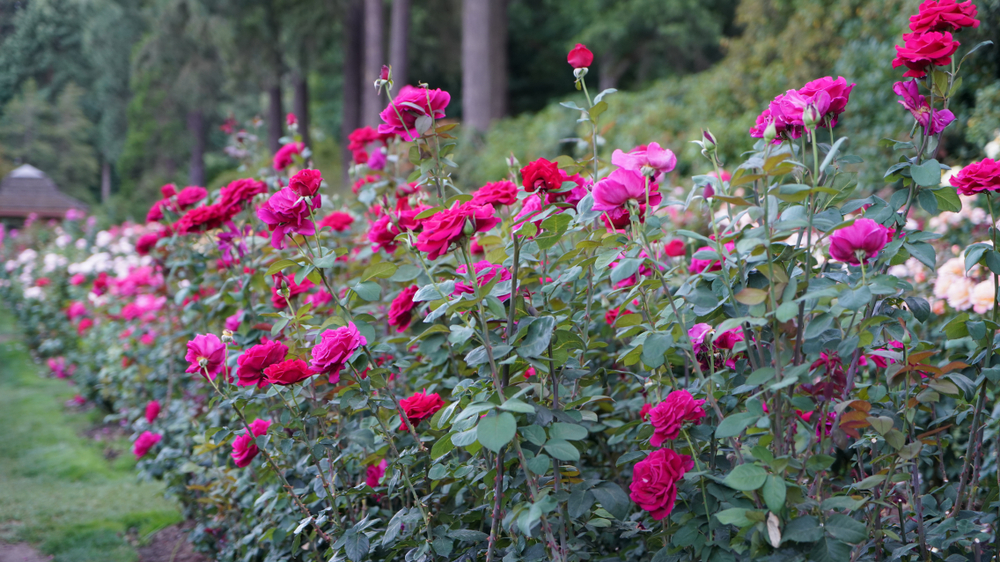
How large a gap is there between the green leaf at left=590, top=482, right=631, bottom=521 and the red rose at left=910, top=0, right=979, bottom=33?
1041mm

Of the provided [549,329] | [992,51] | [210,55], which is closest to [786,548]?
[549,329]

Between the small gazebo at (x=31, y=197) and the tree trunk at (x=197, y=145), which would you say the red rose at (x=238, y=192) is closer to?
the small gazebo at (x=31, y=197)

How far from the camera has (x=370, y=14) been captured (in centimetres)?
1241

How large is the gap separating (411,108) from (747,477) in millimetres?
1018

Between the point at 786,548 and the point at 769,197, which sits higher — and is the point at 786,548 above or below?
below

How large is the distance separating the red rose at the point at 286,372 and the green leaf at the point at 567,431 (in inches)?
20.8

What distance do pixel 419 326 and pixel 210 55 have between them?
50.6 feet

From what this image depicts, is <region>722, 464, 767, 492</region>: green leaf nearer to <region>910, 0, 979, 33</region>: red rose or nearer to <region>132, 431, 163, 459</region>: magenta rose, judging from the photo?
<region>910, 0, 979, 33</region>: red rose

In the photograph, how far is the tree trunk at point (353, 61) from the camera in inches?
571

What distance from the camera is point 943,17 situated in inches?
50.3

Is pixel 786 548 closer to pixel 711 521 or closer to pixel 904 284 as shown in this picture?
pixel 711 521

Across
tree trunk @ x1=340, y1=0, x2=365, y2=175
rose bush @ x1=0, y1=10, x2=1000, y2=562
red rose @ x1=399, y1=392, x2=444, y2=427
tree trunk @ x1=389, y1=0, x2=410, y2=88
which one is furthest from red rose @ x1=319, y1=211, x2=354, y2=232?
tree trunk @ x1=340, y1=0, x2=365, y2=175

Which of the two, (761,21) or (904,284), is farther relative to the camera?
(761,21)

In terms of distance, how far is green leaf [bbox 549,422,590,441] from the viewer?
1193 millimetres
